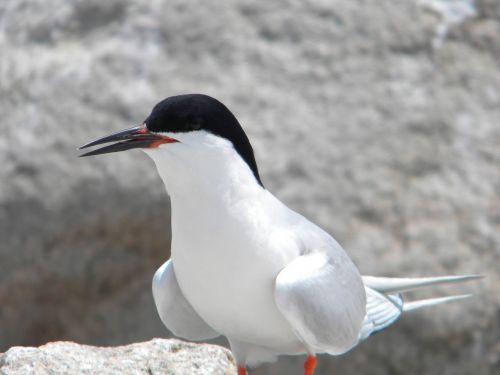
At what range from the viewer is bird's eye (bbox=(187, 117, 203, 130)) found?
341cm

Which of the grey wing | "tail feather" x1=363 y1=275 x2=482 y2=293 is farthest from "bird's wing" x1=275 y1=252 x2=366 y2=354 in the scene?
"tail feather" x1=363 y1=275 x2=482 y2=293

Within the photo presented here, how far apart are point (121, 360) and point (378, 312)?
4.02ft

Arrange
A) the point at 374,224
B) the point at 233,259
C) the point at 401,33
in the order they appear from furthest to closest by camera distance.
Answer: the point at 401,33 → the point at 374,224 → the point at 233,259

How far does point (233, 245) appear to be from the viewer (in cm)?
342

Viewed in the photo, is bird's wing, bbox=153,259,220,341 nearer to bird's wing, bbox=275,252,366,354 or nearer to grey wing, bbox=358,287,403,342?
bird's wing, bbox=275,252,366,354

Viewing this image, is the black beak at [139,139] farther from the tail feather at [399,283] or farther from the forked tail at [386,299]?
the tail feather at [399,283]

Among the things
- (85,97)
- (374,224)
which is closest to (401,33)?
(374,224)

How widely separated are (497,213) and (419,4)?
139cm

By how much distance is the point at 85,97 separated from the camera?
5.76 meters

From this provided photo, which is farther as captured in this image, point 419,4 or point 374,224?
point 419,4

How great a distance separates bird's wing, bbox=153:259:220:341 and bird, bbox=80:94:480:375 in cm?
16

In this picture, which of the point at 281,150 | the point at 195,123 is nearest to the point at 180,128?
the point at 195,123

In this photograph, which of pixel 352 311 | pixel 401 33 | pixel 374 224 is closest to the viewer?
pixel 352 311

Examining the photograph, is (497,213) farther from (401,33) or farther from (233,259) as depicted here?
(233,259)
